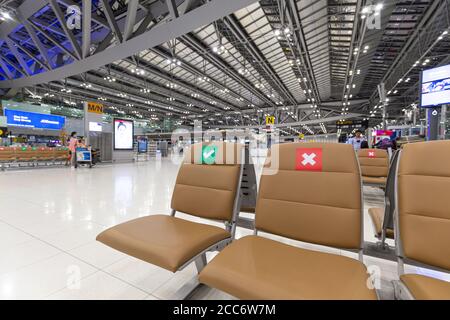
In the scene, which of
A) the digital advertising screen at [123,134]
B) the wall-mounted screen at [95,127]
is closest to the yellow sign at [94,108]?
the wall-mounted screen at [95,127]

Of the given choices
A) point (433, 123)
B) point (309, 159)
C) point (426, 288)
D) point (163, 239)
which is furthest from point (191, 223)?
point (433, 123)

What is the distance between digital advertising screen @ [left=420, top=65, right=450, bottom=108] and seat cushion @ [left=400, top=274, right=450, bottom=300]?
4.12m

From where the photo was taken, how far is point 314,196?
1203 mm

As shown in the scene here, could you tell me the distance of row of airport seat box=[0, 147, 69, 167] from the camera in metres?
7.95

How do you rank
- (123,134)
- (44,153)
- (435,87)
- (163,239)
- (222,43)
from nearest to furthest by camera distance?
(163,239)
(435,87)
(222,43)
(44,153)
(123,134)

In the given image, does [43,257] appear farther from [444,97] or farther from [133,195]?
[444,97]

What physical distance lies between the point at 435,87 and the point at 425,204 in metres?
4.09

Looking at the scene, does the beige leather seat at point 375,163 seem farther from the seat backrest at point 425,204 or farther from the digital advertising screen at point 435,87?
the seat backrest at point 425,204

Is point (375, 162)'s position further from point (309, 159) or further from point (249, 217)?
point (309, 159)

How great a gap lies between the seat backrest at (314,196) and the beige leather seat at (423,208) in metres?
0.18

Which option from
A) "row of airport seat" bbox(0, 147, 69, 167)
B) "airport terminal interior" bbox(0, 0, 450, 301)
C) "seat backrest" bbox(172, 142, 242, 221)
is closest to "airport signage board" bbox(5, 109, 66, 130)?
"row of airport seat" bbox(0, 147, 69, 167)

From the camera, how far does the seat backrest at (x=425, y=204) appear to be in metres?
0.92

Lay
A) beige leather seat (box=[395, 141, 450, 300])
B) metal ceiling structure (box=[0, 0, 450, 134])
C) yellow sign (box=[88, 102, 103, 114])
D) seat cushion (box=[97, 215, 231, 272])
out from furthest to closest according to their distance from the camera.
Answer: yellow sign (box=[88, 102, 103, 114]) → metal ceiling structure (box=[0, 0, 450, 134]) → seat cushion (box=[97, 215, 231, 272]) → beige leather seat (box=[395, 141, 450, 300])

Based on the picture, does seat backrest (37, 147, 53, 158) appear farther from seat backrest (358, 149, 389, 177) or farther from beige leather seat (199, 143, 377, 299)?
seat backrest (358, 149, 389, 177)
